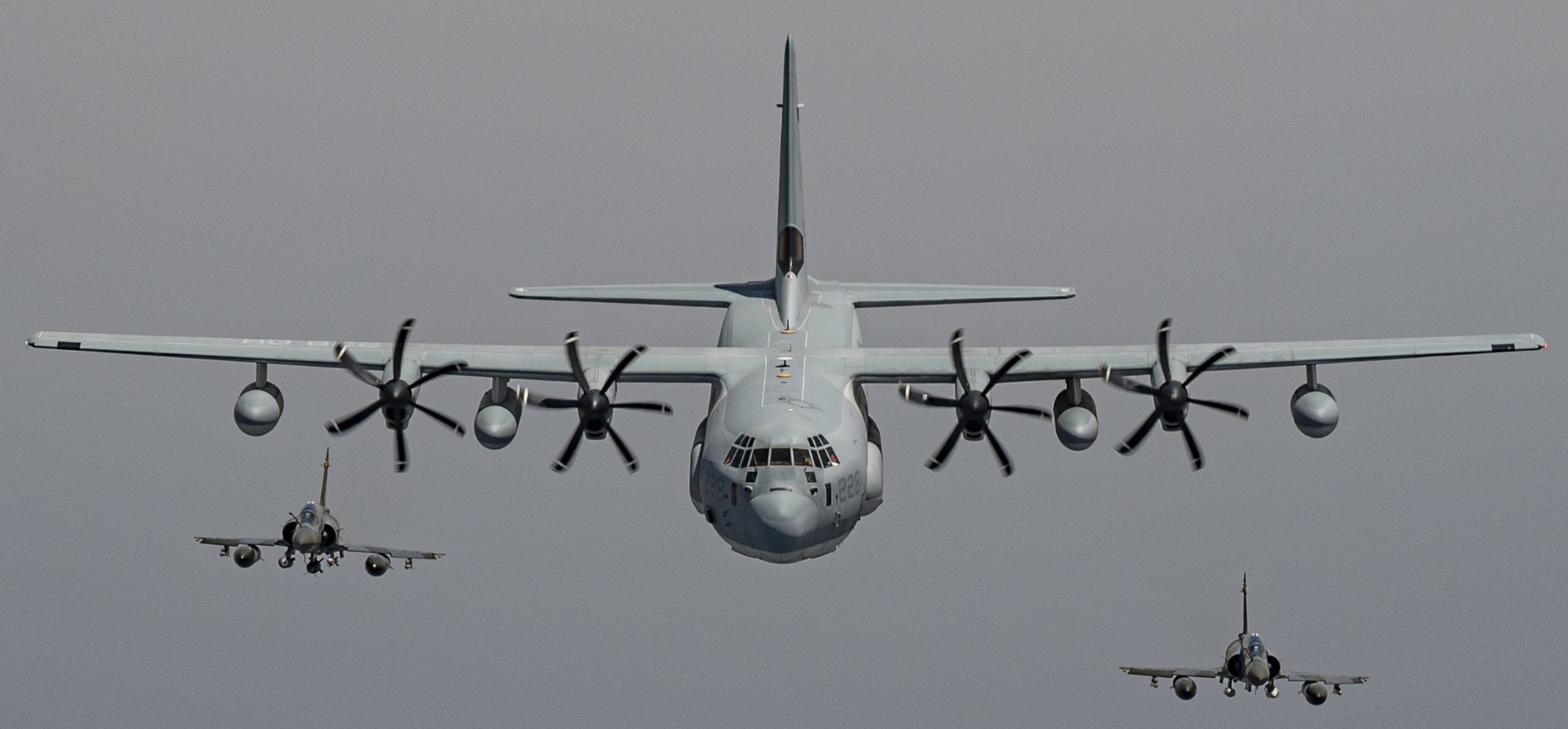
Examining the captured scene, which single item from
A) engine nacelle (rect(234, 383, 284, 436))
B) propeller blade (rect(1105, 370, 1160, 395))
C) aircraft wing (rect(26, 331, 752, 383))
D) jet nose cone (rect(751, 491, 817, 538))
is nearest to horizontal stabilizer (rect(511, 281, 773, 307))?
aircraft wing (rect(26, 331, 752, 383))

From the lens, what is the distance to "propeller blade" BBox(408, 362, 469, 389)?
4247 centimetres

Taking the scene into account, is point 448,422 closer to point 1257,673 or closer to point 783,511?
point 783,511

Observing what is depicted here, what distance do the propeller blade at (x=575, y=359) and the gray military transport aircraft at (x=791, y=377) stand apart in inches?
2.0

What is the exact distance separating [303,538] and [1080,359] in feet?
91.3

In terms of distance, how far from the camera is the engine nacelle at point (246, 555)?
57.0 metres

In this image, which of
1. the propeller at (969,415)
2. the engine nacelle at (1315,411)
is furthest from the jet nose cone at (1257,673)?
the propeller at (969,415)

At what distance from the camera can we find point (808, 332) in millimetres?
45719

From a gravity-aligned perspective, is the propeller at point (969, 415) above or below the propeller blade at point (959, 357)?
below

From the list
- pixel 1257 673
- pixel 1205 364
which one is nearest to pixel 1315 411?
pixel 1205 364

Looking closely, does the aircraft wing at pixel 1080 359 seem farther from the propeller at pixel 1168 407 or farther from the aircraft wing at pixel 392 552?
the aircraft wing at pixel 392 552

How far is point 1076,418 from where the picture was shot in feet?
139

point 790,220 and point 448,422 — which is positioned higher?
point 790,220

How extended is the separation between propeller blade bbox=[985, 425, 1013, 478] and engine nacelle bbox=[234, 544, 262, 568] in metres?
27.9

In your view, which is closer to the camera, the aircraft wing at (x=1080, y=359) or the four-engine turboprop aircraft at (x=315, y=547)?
the aircraft wing at (x=1080, y=359)
